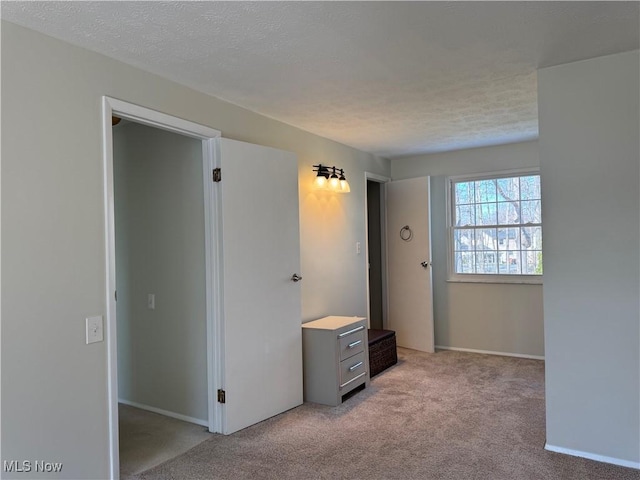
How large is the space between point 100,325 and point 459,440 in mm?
2245

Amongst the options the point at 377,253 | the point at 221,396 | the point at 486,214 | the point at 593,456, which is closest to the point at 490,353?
the point at 486,214

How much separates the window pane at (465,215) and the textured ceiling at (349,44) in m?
1.83

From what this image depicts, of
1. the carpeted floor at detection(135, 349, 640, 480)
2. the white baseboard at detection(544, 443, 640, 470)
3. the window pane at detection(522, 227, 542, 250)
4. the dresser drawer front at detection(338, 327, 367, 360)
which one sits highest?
the window pane at detection(522, 227, 542, 250)

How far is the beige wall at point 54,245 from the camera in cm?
207

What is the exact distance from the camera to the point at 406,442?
115 inches

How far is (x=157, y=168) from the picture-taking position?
139 inches

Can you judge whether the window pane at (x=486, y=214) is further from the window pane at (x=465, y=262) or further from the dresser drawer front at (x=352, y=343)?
the dresser drawer front at (x=352, y=343)

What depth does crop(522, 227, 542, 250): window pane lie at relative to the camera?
192 inches

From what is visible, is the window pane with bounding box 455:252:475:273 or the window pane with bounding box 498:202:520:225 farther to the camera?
the window pane with bounding box 455:252:475:273

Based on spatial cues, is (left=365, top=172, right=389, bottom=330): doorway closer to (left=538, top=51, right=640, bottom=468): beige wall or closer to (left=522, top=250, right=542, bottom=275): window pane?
(left=522, top=250, right=542, bottom=275): window pane

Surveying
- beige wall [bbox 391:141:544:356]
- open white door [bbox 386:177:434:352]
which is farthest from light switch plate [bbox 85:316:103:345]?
beige wall [bbox 391:141:544:356]

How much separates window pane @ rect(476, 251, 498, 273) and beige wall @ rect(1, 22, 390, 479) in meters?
3.91

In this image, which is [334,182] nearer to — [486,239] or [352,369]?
[352,369]

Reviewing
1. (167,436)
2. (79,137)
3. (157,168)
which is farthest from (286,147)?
(167,436)
